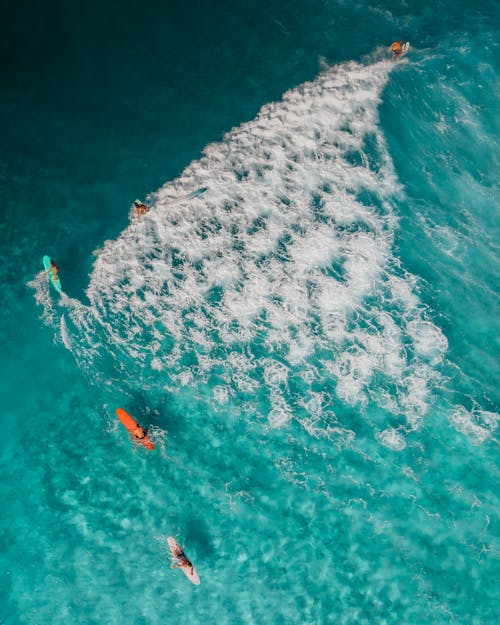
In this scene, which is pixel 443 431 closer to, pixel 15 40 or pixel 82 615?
pixel 82 615

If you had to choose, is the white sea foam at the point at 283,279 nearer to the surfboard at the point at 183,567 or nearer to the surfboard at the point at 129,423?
the surfboard at the point at 129,423

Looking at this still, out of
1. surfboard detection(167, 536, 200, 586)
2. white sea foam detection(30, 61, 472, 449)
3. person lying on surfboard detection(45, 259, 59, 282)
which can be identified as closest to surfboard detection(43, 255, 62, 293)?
person lying on surfboard detection(45, 259, 59, 282)

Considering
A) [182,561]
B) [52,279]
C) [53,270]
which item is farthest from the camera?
[52,279]

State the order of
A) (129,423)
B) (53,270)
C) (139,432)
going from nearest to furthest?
(139,432), (129,423), (53,270)

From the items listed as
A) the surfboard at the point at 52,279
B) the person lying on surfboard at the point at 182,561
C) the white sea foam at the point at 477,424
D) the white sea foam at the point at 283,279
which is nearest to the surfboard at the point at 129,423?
the white sea foam at the point at 283,279

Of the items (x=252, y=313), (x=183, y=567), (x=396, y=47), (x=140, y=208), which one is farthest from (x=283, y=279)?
(x=183, y=567)

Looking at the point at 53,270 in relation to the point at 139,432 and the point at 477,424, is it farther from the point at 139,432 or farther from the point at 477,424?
the point at 477,424

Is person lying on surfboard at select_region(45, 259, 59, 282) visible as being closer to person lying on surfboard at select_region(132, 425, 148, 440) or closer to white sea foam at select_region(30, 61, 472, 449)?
white sea foam at select_region(30, 61, 472, 449)
